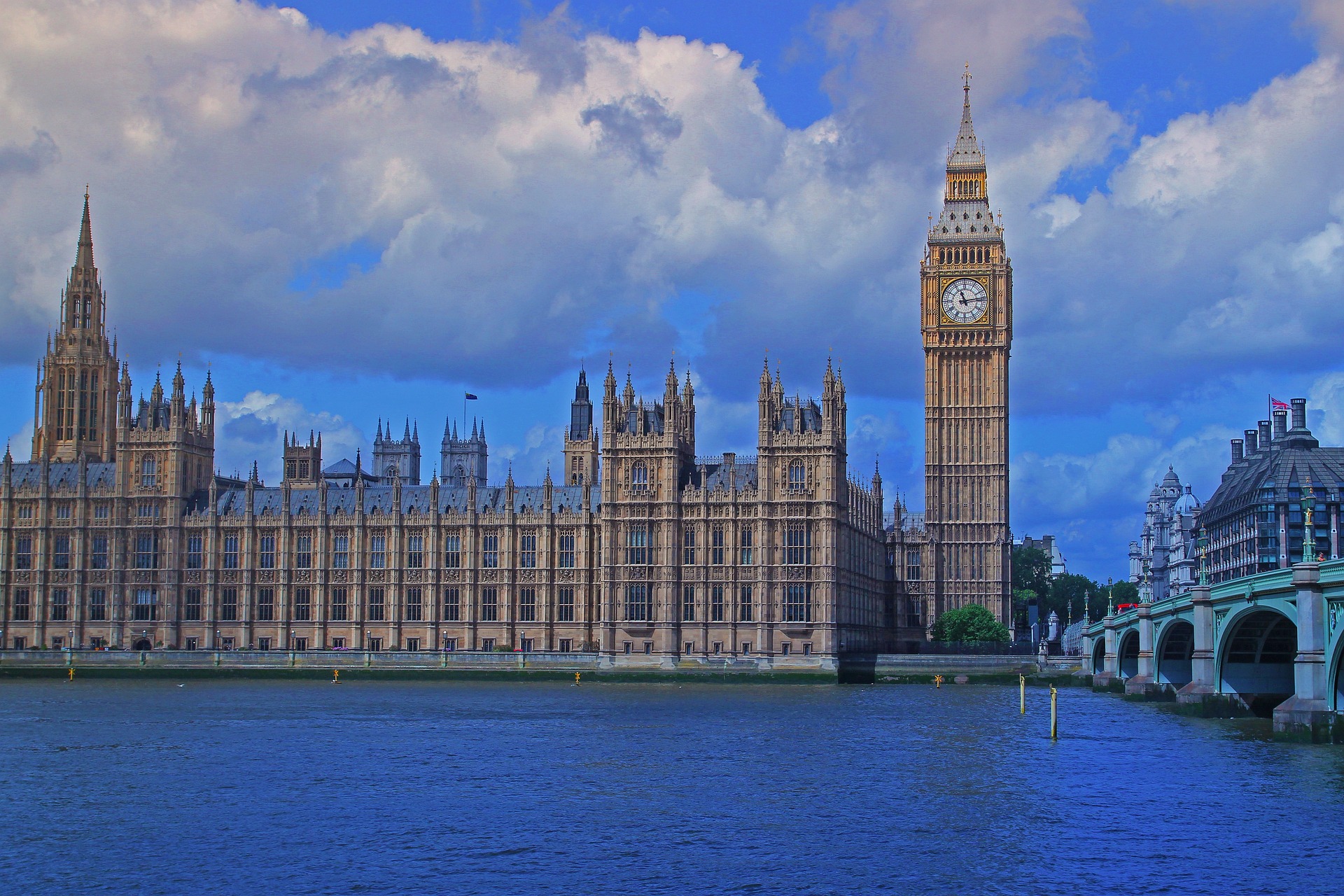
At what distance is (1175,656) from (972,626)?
3666 cm

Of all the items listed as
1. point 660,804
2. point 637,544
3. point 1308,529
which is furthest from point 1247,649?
point 637,544

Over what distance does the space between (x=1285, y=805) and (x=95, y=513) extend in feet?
387

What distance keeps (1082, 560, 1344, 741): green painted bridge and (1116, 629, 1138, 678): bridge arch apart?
91 millimetres

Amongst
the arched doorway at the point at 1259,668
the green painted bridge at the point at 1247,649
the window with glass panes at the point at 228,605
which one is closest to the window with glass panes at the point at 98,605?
the window with glass panes at the point at 228,605

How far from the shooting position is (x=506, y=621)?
140m

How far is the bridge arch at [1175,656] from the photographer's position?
10169 centimetres

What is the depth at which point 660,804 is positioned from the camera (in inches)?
2240

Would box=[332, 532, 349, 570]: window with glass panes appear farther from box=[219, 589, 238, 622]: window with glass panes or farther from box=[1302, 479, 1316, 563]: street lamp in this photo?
box=[1302, 479, 1316, 563]: street lamp

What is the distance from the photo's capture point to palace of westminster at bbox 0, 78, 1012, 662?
426ft

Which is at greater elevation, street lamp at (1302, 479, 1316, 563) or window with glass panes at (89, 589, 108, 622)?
street lamp at (1302, 479, 1316, 563)

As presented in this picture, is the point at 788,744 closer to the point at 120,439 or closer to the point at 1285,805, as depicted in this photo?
the point at 1285,805

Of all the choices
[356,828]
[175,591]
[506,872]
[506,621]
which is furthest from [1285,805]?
[175,591]

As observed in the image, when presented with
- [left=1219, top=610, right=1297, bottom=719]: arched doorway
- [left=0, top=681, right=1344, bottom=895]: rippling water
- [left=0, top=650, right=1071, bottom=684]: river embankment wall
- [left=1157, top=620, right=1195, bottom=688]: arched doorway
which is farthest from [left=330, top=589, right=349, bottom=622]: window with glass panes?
[left=1219, top=610, right=1297, bottom=719]: arched doorway

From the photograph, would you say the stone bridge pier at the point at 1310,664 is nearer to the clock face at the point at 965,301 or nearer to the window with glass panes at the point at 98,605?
the clock face at the point at 965,301
